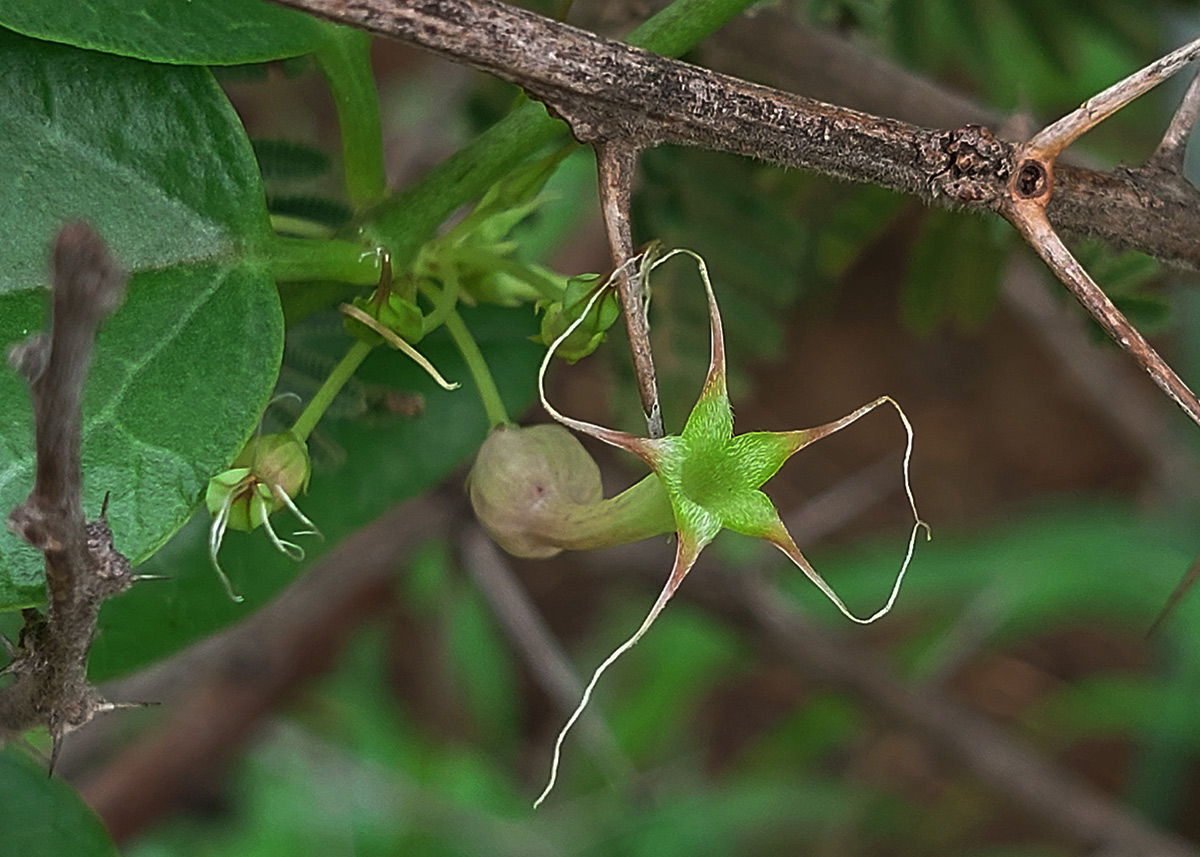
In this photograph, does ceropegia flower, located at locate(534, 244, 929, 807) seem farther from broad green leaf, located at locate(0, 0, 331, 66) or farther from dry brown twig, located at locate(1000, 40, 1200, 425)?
broad green leaf, located at locate(0, 0, 331, 66)

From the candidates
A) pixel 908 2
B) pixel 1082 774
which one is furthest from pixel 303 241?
pixel 1082 774

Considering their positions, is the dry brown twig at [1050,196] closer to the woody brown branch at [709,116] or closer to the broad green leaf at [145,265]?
the woody brown branch at [709,116]

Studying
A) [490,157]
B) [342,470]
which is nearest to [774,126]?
[490,157]

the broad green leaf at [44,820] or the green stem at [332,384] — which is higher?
the green stem at [332,384]

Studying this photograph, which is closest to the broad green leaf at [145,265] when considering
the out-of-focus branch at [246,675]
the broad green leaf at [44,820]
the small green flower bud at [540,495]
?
the small green flower bud at [540,495]

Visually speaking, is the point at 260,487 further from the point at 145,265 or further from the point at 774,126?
the point at 774,126

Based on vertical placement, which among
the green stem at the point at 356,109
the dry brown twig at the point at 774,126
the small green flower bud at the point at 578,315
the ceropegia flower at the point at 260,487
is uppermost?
the dry brown twig at the point at 774,126
